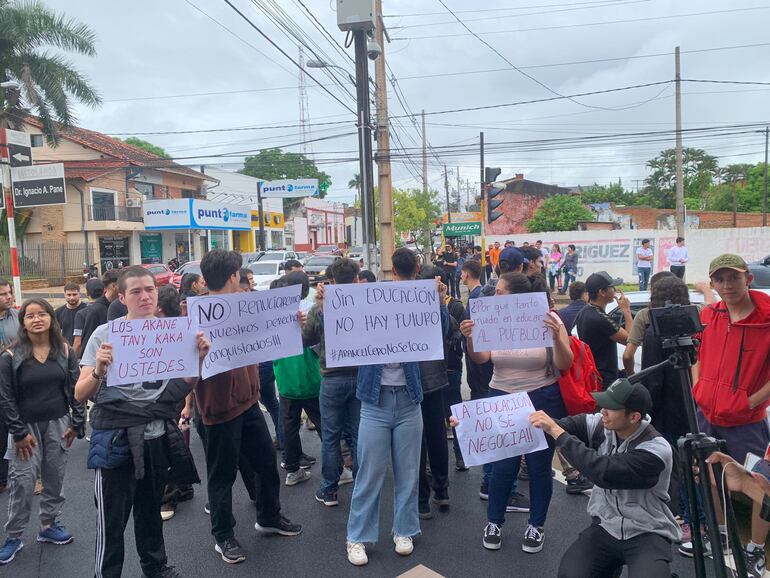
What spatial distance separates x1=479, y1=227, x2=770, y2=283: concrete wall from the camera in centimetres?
2209

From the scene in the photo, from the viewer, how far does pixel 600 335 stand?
4.66 metres

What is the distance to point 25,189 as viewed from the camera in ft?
44.6

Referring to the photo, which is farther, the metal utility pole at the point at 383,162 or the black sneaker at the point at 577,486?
the metal utility pole at the point at 383,162

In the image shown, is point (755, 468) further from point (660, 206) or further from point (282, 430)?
point (660, 206)

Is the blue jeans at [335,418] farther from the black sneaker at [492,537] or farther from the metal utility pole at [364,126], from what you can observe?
the metal utility pole at [364,126]

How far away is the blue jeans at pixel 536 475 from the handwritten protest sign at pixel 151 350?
2.09 meters

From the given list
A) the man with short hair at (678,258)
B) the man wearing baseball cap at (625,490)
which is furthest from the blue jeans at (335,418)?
the man with short hair at (678,258)

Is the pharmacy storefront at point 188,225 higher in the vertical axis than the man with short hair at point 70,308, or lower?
higher

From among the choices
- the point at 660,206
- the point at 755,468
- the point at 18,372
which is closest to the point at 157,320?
the point at 18,372

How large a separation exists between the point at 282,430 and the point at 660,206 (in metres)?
58.8

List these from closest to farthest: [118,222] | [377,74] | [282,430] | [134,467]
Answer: [134,467]
[282,430]
[377,74]
[118,222]

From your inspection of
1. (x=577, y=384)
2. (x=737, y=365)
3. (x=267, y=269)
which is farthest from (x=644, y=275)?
(x=737, y=365)

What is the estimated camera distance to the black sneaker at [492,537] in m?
3.78

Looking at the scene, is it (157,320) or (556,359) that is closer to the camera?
(157,320)
